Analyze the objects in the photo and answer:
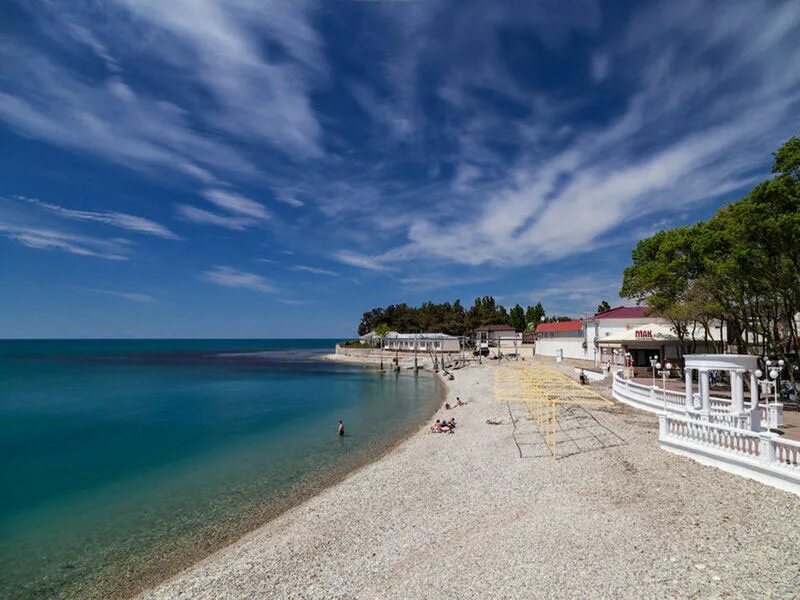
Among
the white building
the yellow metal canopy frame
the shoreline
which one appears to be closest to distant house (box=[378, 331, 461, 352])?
the white building

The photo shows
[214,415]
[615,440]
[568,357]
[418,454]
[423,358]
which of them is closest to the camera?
[615,440]

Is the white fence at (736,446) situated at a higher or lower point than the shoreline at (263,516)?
higher

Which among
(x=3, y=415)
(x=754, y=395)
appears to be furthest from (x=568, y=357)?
(x=3, y=415)

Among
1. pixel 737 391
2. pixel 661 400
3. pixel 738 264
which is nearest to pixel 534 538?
pixel 737 391

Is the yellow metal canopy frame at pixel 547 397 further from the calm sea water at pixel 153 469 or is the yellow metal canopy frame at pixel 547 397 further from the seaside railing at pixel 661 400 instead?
the calm sea water at pixel 153 469

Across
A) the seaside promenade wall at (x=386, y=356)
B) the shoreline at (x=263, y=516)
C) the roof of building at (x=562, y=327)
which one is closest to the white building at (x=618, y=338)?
the roof of building at (x=562, y=327)

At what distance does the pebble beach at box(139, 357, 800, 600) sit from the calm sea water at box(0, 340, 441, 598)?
208 cm

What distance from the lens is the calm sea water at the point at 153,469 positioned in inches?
451

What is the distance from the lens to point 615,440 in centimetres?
1578

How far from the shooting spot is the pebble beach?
7566 mm

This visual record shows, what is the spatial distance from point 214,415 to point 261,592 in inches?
1056

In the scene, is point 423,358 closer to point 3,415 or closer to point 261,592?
point 3,415

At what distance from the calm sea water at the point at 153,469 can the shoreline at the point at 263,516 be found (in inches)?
2.2

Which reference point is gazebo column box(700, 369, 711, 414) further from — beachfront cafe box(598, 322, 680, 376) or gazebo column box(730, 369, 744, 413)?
beachfront cafe box(598, 322, 680, 376)
